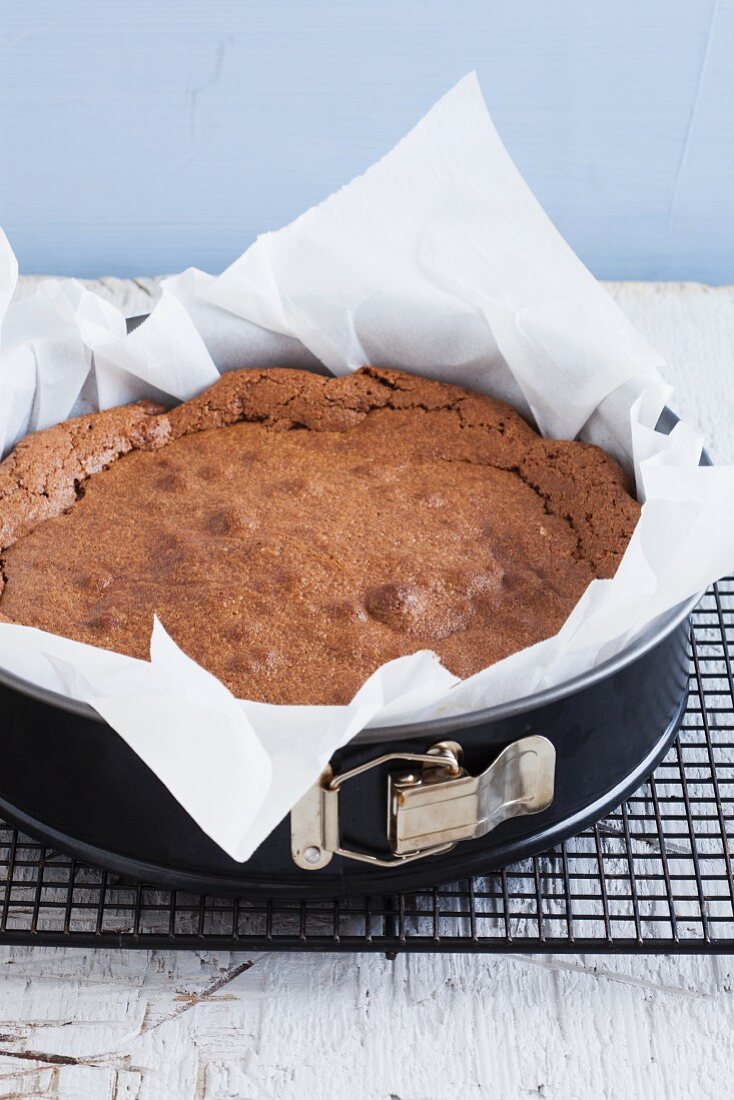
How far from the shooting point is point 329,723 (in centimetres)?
119

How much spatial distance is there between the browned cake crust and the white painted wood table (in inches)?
11.1

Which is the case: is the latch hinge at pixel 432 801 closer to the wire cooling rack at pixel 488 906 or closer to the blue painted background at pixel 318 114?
the wire cooling rack at pixel 488 906

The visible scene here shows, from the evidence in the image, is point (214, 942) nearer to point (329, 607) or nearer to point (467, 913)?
point (467, 913)

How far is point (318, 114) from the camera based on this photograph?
99.4 inches

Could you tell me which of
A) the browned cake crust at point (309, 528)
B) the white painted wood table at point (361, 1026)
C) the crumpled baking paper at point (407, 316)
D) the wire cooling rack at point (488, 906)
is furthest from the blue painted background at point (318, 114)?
the white painted wood table at point (361, 1026)

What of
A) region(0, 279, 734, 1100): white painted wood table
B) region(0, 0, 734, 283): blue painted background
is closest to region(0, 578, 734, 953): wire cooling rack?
region(0, 279, 734, 1100): white painted wood table

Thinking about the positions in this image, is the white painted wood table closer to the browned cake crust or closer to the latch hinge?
the latch hinge

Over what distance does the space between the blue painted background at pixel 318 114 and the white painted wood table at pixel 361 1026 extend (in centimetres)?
162

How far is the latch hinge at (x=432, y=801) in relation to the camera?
4.06ft

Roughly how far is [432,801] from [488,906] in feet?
0.65

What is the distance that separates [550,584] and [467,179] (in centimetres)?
58

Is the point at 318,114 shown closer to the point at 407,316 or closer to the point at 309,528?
the point at 407,316

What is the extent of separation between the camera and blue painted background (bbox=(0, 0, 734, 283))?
7.89 feet

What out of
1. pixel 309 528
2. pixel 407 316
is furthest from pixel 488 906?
pixel 407 316
